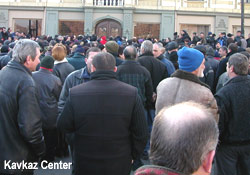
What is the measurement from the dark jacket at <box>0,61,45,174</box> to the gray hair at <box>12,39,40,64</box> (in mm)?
236

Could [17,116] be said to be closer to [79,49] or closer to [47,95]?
[47,95]

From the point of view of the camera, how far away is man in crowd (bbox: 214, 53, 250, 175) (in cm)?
396

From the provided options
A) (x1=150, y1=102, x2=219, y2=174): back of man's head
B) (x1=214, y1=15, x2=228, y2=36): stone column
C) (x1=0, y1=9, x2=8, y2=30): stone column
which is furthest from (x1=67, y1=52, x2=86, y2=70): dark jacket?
(x1=214, y1=15, x2=228, y2=36): stone column

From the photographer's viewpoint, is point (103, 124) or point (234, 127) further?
point (234, 127)

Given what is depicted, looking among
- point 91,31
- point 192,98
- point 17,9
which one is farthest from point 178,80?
point 17,9

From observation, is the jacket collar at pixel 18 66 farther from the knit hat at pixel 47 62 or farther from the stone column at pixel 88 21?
the stone column at pixel 88 21

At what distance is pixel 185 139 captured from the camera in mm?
1579

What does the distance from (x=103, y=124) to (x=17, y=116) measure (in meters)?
0.94

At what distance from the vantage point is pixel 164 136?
1631mm

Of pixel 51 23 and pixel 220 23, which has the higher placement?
pixel 220 23

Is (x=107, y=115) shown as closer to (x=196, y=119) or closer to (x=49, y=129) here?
(x=196, y=119)

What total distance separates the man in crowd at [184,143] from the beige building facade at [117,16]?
902 inches

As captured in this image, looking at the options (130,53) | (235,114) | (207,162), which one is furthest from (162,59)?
(207,162)

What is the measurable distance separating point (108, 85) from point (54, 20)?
2239 centimetres
